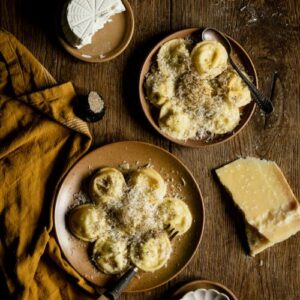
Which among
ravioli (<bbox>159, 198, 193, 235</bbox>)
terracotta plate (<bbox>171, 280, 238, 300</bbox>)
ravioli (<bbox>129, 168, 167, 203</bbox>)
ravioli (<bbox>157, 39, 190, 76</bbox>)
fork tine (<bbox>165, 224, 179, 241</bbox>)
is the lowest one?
terracotta plate (<bbox>171, 280, 238, 300</bbox>)

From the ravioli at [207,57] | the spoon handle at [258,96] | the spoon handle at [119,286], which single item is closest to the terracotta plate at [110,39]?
the ravioli at [207,57]

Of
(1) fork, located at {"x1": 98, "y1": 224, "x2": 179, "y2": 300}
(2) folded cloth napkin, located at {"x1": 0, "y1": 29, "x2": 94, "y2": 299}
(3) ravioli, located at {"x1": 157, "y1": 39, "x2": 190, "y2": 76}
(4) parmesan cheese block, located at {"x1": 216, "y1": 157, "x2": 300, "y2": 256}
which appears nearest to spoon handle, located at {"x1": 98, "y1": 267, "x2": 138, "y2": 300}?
(1) fork, located at {"x1": 98, "y1": 224, "x2": 179, "y2": 300}

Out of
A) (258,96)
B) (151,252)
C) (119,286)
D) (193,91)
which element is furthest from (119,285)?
(258,96)

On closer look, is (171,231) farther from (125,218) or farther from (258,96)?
(258,96)

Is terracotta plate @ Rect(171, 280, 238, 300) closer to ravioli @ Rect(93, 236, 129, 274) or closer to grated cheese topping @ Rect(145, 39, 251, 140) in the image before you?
ravioli @ Rect(93, 236, 129, 274)

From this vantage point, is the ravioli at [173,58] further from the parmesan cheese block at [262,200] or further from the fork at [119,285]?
the fork at [119,285]

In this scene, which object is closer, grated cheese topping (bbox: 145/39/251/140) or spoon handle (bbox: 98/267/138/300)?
spoon handle (bbox: 98/267/138/300)
